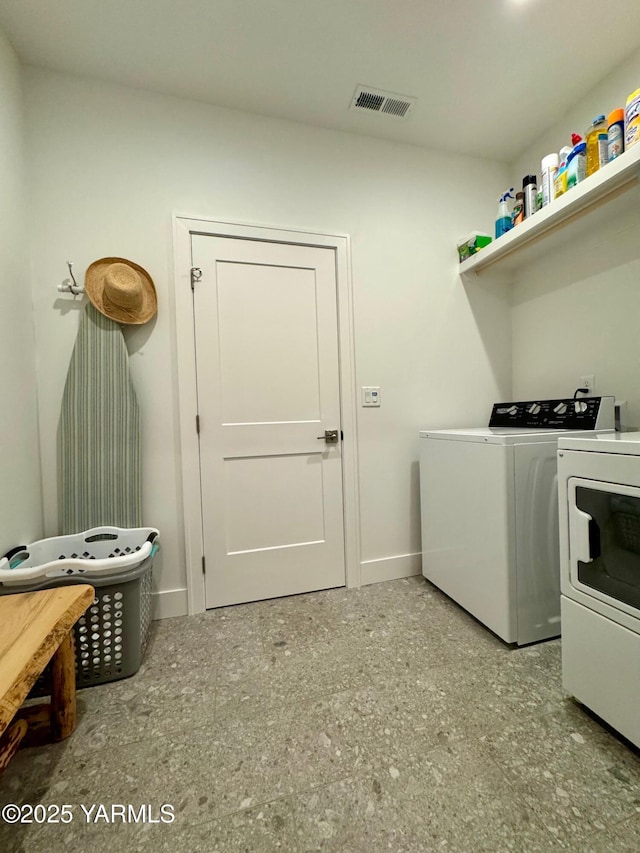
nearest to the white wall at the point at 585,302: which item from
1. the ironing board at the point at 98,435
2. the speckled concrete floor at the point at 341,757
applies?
the speckled concrete floor at the point at 341,757

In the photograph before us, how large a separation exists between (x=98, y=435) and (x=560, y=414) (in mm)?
2312

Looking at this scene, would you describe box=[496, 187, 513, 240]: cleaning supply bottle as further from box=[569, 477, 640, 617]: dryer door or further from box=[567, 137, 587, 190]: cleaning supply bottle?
box=[569, 477, 640, 617]: dryer door

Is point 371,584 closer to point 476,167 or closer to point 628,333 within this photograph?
point 628,333

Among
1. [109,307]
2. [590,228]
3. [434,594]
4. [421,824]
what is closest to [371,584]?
[434,594]

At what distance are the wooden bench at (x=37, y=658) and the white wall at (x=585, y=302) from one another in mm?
2489

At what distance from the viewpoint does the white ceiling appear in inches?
54.9

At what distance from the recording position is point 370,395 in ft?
6.73

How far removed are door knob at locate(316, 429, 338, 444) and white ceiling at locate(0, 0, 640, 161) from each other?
180cm

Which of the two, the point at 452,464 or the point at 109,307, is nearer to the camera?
the point at 109,307

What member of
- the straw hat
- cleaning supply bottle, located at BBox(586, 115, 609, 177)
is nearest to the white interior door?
the straw hat

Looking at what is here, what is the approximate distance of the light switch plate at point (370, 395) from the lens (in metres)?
2.04

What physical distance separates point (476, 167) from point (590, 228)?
0.90 metres

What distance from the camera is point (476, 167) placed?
2.23 meters

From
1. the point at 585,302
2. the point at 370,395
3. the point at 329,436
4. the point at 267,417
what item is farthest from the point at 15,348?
the point at 585,302
